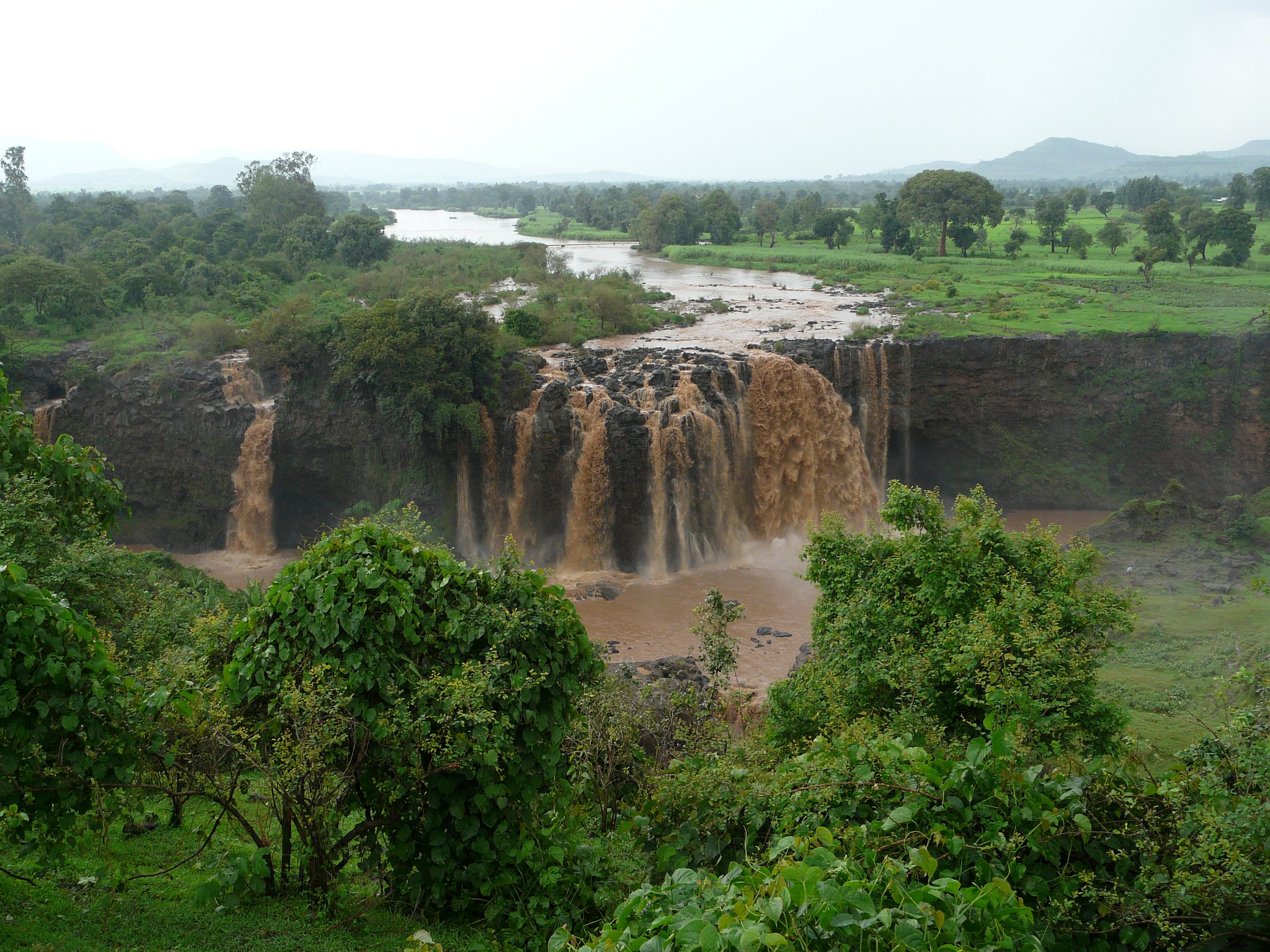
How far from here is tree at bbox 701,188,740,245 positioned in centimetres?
6462

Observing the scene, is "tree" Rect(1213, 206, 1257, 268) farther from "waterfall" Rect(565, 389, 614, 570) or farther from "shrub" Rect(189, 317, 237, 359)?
"shrub" Rect(189, 317, 237, 359)

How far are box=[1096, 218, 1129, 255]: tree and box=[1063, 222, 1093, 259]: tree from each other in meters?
0.80

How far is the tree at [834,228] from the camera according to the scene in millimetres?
60312

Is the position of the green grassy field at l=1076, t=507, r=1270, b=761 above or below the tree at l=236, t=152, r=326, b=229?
below

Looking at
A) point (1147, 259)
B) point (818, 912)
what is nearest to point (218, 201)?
point (1147, 259)

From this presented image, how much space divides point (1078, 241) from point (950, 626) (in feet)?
159

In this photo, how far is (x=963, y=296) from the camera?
127 ft

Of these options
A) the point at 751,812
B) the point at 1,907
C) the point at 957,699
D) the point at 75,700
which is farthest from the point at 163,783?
the point at 957,699

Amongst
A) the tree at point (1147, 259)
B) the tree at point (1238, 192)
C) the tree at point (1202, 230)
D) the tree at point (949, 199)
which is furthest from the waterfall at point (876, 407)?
the tree at point (1238, 192)

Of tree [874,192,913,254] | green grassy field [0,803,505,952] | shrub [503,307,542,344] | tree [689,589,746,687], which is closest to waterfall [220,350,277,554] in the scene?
shrub [503,307,542,344]

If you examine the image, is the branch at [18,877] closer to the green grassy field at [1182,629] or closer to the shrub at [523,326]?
the green grassy field at [1182,629]

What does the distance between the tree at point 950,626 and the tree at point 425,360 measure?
52.0ft

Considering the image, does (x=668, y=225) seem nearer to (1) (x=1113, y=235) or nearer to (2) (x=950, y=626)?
(1) (x=1113, y=235)

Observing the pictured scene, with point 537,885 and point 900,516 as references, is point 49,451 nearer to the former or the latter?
point 537,885
